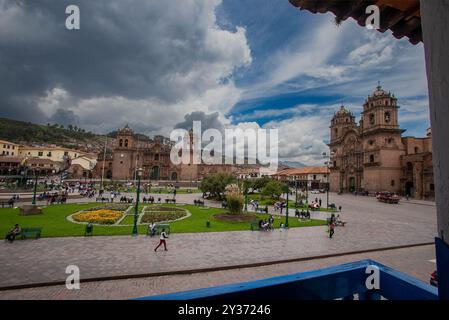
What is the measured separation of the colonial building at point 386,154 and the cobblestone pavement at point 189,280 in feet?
120

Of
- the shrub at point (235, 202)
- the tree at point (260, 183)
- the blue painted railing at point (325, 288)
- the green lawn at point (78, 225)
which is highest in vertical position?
the tree at point (260, 183)

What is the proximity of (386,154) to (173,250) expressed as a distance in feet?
165

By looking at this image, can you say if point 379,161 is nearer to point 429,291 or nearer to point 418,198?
point 418,198

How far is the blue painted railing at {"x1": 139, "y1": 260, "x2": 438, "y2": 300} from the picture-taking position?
4.55 feet

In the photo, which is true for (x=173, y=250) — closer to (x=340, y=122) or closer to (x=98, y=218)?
(x=98, y=218)

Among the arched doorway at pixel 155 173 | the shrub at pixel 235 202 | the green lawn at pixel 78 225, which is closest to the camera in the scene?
the green lawn at pixel 78 225

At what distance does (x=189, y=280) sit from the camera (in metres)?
8.62

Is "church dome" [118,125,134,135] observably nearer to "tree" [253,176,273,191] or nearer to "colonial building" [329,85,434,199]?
"tree" [253,176,273,191]

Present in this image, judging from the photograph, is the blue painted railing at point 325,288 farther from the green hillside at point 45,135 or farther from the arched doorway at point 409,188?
the green hillside at point 45,135

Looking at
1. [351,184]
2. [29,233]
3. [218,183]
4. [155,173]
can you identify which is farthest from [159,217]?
[155,173]

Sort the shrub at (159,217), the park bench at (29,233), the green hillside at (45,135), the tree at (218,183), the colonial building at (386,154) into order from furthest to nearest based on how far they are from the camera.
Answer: the green hillside at (45,135) → the colonial building at (386,154) → the tree at (218,183) → the shrub at (159,217) → the park bench at (29,233)

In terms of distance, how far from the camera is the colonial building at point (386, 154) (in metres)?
43.5

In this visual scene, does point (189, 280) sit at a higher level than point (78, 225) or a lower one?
lower

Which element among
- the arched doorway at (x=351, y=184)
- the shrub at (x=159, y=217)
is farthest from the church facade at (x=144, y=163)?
the shrub at (x=159, y=217)
